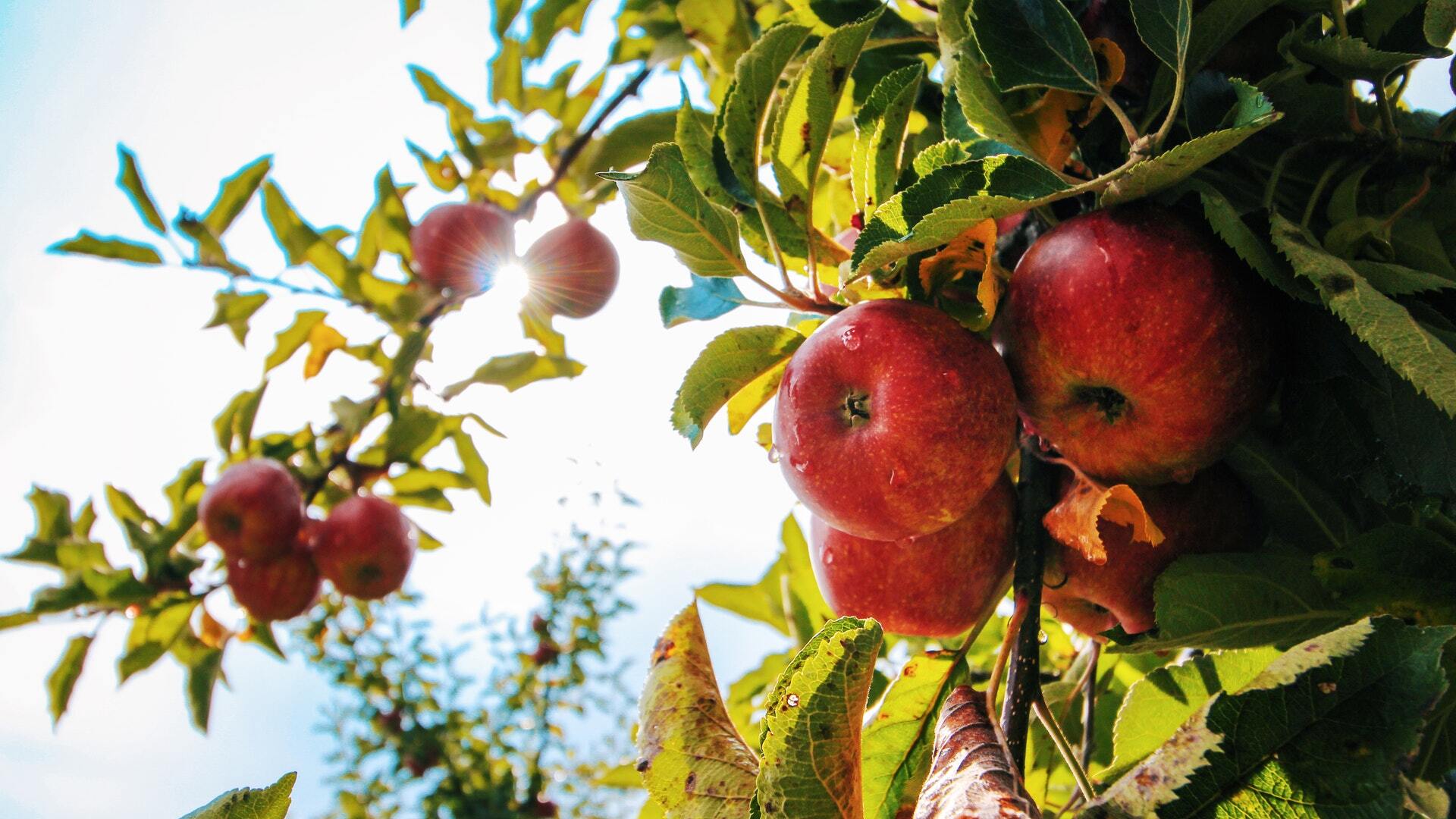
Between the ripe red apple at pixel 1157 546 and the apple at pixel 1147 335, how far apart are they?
47 mm

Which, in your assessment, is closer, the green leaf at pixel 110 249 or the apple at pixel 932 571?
the apple at pixel 932 571

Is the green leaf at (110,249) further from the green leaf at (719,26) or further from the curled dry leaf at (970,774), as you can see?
the curled dry leaf at (970,774)

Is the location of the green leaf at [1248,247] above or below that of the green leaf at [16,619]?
below

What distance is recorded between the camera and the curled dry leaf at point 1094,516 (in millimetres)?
525

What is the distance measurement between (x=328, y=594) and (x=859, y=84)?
2.87 m

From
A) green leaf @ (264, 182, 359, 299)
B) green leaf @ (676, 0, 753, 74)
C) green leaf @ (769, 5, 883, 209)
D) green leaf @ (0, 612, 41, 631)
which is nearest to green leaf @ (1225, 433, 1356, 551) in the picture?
green leaf @ (769, 5, 883, 209)

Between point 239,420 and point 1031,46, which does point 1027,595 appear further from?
point 239,420

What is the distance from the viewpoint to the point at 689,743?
1.85 ft

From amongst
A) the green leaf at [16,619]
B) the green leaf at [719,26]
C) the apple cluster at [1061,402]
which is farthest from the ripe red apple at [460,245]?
the apple cluster at [1061,402]

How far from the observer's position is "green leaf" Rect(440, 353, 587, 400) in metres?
1.79

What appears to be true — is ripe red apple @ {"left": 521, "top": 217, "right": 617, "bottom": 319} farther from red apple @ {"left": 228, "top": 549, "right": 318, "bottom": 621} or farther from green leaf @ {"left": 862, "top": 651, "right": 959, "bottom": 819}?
green leaf @ {"left": 862, "top": 651, "right": 959, "bottom": 819}

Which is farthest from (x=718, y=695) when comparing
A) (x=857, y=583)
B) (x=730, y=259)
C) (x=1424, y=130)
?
(x=1424, y=130)

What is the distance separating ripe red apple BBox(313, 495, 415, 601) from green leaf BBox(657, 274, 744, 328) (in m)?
1.29

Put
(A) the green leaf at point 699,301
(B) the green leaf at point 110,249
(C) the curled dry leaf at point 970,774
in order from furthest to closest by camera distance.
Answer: (B) the green leaf at point 110,249 < (A) the green leaf at point 699,301 < (C) the curled dry leaf at point 970,774
